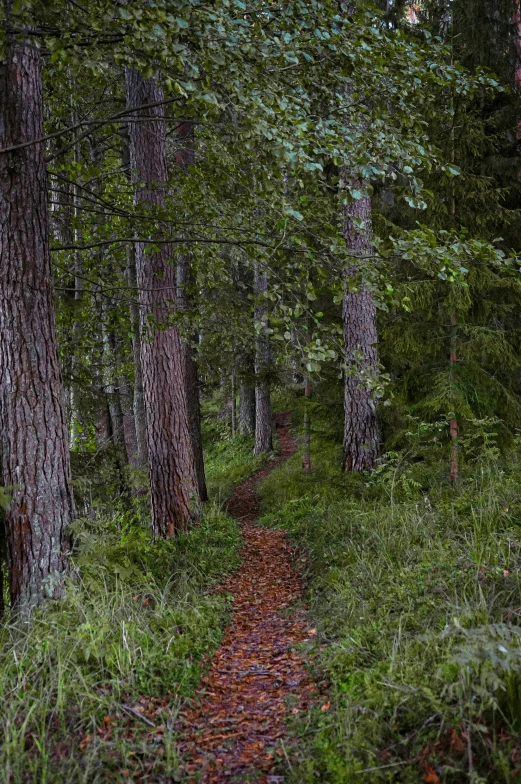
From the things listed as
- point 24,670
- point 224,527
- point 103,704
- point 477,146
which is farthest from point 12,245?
point 477,146

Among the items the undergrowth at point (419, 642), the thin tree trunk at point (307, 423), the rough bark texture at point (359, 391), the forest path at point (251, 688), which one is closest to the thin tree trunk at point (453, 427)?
the undergrowth at point (419, 642)

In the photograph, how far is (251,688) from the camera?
4.19 metres

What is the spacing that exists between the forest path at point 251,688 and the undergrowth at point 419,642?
199mm

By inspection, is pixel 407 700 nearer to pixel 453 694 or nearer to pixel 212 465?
pixel 453 694

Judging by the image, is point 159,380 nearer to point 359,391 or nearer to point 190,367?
point 359,391

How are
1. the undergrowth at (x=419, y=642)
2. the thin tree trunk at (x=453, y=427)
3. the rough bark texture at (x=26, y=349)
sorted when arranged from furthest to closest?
the thin tree trunk at (x=453, y=427)
the rough bark texture at (x=26, y=349)
the undergrowth at (x=419, y=642)

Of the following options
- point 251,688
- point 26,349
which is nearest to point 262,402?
point 26,349

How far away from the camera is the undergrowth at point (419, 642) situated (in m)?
2.86

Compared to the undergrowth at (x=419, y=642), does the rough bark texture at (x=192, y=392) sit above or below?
above

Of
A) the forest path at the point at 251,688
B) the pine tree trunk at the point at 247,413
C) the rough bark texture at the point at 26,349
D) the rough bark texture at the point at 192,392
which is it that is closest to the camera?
the forest path at the point at 251,688

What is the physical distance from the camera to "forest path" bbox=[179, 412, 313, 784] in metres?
3.29

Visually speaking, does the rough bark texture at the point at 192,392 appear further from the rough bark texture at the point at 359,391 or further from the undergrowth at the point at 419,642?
the undergrowth at the point at 419,642

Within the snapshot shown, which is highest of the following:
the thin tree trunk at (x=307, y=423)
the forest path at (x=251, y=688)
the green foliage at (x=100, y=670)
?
the thin tree trunk at (x=307, y=423)

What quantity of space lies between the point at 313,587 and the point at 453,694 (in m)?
3.15
